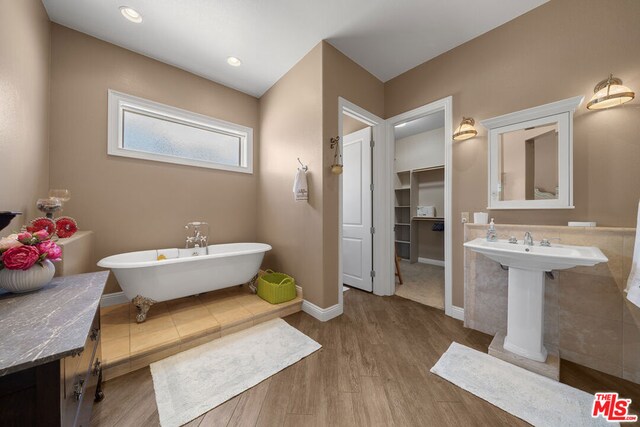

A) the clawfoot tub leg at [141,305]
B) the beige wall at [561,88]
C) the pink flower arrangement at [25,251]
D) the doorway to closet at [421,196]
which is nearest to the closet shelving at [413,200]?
the doorway to closet at [421,196]

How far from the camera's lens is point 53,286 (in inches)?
45.9

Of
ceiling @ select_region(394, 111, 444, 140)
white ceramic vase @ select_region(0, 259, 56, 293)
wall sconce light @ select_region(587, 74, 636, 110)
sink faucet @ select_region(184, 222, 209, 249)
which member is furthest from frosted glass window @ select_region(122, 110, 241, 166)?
wall sconce light @ select_region(587, 74, 636, 110)

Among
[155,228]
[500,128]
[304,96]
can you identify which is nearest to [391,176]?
[500,128]

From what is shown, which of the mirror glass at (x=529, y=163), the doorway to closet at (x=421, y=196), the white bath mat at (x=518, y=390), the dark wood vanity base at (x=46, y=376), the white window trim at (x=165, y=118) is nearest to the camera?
the dark wood vanity base at (x=46, y=376)

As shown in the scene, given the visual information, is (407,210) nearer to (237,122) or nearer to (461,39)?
(461,39)

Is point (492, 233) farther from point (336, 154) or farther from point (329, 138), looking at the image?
point (329, 138)

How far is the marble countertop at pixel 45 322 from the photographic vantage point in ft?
2.03

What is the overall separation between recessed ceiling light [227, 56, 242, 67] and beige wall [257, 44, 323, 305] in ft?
1.79

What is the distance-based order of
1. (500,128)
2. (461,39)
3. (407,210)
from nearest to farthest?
1. (500,128)
2. (461,39)
3. (407,210)

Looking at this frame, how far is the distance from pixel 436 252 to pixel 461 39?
3.71 metres

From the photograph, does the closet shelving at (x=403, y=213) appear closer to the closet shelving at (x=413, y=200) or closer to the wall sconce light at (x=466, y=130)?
the closet shelving at (x=413, y=200)

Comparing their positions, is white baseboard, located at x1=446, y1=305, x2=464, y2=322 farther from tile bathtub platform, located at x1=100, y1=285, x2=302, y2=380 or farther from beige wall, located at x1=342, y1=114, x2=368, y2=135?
beige wall, located at x1=342, y1=114, x2=368, y2=135

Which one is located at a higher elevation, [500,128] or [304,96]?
[304,96]

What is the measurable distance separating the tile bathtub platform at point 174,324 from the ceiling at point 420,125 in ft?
12.3
